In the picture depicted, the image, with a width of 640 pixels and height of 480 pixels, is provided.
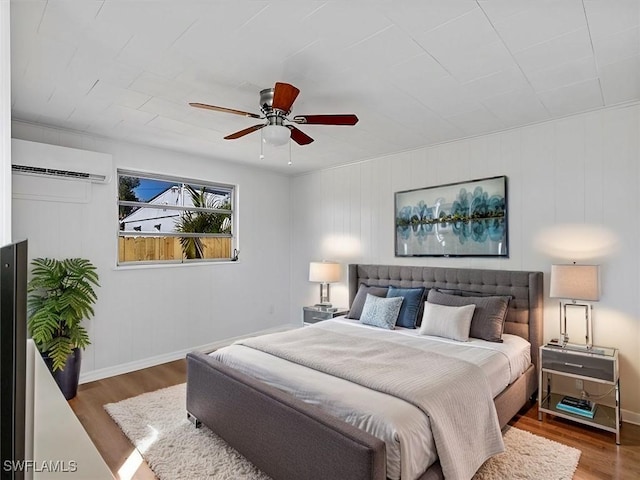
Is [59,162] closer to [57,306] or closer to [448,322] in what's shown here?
[57,306]

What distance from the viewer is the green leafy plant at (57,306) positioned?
10.1 ft

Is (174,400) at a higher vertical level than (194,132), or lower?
lower

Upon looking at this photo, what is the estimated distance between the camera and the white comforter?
5.75 feet

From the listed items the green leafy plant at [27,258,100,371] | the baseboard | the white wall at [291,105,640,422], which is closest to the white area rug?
the green leafy plant at [27,258,100,371]

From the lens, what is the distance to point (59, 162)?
11.3 feet

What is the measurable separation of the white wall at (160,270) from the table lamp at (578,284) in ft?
12.6

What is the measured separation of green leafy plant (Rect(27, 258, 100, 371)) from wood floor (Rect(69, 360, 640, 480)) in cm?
52

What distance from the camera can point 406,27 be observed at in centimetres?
196

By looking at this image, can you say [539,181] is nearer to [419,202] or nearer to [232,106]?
[419,202]

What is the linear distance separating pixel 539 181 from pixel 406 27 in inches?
91.3

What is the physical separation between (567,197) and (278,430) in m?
3.18

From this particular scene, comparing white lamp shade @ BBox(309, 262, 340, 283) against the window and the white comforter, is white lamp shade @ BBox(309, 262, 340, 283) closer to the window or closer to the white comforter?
the window

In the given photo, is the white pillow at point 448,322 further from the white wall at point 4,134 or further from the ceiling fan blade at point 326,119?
the white wall at point 4,134

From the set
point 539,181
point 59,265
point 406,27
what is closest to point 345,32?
point 406,27
